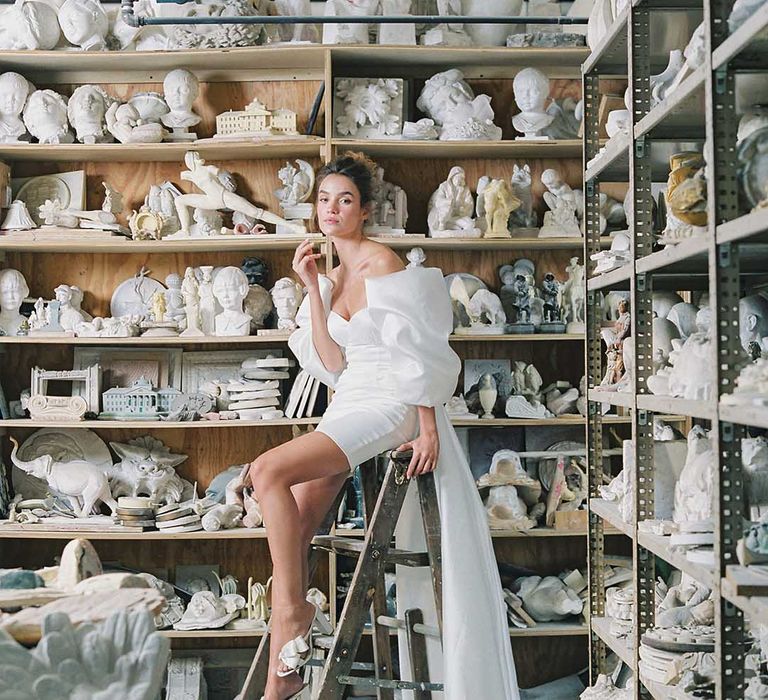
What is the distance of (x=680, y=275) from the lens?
2.99 m

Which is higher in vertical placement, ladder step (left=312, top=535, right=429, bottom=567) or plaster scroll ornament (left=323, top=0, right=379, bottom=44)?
plaster scroll ornament (left=323, top=0, right=379, bottom=44)

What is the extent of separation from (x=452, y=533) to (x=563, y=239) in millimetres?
1701

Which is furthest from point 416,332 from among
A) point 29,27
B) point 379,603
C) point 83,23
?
point 29,27

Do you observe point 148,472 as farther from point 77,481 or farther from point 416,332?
point 416,332

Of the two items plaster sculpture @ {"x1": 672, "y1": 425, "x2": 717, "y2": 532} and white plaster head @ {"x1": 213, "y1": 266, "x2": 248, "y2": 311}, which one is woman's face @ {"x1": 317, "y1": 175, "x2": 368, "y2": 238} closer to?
white plaster head @ {"x1": 213, "y1": 266, "x2": 248, "y2": 311}

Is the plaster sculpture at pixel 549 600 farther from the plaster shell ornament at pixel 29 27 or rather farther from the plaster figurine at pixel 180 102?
the plaster shell ornament at pixel 29 27

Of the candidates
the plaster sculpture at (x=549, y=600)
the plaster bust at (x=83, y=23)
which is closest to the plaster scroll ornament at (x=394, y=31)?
the plaster bust at (x=83, y=23)

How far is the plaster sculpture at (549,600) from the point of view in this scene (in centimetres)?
420

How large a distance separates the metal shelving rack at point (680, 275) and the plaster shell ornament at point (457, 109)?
3.19ft

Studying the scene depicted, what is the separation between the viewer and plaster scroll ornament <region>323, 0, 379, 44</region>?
4258 millimetres

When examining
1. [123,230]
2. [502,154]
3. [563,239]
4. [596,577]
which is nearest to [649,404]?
[596,577]

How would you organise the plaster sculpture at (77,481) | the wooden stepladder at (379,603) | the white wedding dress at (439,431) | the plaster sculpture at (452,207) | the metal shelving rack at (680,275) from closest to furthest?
1. the metal shelving rack at (680,275)
2. the wooden stepladder at (379,603)
3. the white wedding dress at (439,431)
4. the plaster sculpture at (77,481)
5. the plaster sculpture at (452,207)

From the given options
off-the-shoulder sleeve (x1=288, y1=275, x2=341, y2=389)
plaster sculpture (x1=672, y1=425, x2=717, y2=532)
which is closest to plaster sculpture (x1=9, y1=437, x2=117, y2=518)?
off-the-shoulder sleeve (x1=288, y1=275, x2=341, y2=389)

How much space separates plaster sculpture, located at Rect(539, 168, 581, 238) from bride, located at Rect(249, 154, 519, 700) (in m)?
1.23
